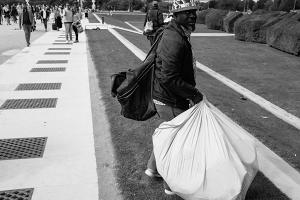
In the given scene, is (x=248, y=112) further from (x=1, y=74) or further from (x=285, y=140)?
(x=1, y=74)

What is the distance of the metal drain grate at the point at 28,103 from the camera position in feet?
22.9

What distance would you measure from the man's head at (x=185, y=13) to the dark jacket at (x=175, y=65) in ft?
0.19

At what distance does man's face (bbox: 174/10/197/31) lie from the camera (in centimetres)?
356

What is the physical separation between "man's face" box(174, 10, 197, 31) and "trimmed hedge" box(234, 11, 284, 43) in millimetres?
14170

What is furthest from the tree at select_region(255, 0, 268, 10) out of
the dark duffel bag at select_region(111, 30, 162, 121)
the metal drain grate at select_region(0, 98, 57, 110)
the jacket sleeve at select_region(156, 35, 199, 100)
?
the jacket sleeve at select_region(156, 35, 199, 100)

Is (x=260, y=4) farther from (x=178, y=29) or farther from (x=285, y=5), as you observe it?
(x=178, y=29)

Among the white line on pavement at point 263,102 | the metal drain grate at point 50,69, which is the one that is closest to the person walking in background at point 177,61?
the white line on pavement at point 263,102

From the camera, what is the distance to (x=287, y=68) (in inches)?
447

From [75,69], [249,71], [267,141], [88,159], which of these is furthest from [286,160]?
[75,69]

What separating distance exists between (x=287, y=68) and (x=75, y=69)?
19.0 ft

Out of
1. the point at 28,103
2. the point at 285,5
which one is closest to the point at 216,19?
the point at 285,5

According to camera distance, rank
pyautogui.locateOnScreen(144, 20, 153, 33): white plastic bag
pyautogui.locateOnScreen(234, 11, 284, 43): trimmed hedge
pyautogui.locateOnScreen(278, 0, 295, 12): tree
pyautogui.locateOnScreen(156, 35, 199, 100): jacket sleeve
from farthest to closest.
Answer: pyautogui.locateOnScreen(278, 0, 295, 12): tree, pyautogui.locateOnScreen(234, 11, 284, 43): trimmed hedge, pyautogui.locateOnScreen(144, 20, 153, 33): white plastic bag, pyautogui.locateOnScreen(156, 35, 199, 100): jacket sleeve

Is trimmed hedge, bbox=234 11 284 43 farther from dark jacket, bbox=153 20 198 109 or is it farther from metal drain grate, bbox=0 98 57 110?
dark jacket, bbox=153 20 198 109

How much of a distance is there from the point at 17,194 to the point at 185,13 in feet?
7.60
